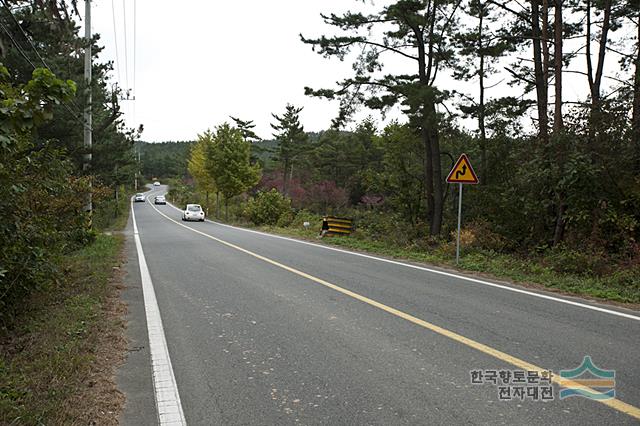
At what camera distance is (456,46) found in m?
17.2

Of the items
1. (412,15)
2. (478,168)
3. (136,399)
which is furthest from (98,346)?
(478,168)

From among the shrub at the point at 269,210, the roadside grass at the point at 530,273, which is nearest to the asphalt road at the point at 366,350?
the roadside grass at the point at 530,273

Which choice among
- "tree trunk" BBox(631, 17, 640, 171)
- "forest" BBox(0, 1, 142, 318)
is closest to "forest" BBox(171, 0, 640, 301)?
"tree trunk" BBox(631, 17, 640, 171)

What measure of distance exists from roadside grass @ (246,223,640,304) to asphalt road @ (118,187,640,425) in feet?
3.17

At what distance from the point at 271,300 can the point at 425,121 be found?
10.9 metres

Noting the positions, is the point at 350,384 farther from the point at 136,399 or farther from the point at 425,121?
the point at 425,121

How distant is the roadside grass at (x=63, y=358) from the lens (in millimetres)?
3545

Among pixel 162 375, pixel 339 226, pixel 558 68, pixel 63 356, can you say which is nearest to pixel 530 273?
pixel 558 68

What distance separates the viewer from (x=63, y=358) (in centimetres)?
457

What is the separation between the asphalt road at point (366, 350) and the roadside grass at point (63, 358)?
240mm

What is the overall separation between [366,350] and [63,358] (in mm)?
2998

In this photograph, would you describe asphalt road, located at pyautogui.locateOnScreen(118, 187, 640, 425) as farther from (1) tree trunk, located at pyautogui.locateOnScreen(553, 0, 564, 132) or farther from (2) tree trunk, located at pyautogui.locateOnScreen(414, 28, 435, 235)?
(2) tree trunk, located at pyautogui.locateOnScreen(414, 28, 435, 235)

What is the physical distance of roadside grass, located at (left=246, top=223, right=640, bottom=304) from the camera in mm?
8150

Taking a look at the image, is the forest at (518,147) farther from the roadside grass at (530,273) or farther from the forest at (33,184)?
the forest at (33,184)
